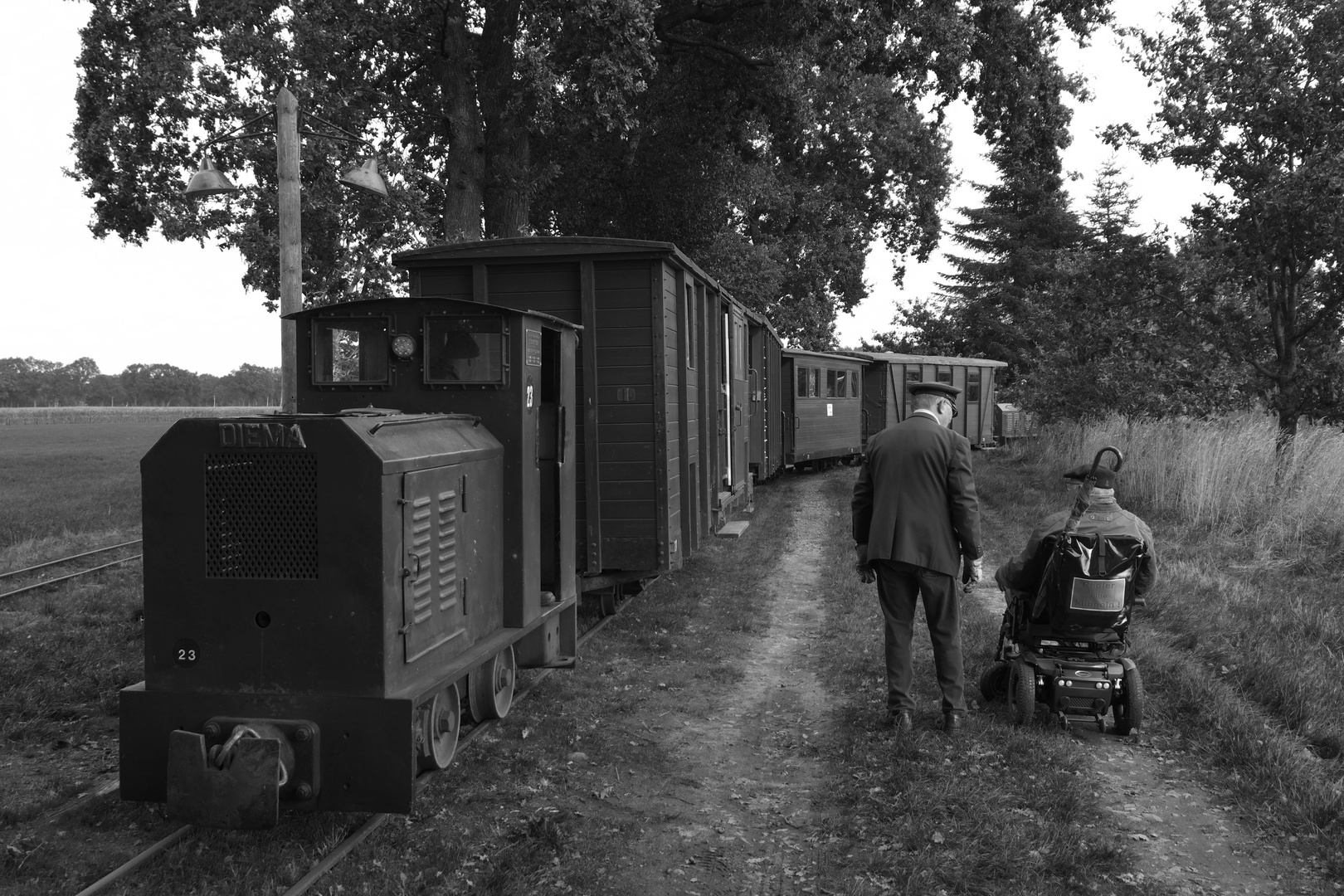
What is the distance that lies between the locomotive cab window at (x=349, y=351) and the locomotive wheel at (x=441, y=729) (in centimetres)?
177

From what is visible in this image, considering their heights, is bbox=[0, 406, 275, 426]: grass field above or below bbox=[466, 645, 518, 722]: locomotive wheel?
above

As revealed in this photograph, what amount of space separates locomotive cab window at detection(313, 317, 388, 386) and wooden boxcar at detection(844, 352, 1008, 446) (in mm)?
21201

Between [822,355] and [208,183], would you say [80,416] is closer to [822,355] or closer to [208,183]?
[822,355]

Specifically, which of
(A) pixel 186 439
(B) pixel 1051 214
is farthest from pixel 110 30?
(B) pixel 1051 214

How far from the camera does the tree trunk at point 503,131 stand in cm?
1647

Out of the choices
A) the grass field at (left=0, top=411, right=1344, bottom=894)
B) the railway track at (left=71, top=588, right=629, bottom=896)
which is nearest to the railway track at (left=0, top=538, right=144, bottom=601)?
the grass field at (left=0, top=411, right=1344, bottom=894)

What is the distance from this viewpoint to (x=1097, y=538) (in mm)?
5582

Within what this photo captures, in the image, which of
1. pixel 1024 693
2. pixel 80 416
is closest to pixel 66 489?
pixel 1024 693

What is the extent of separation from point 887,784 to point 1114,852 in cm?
112

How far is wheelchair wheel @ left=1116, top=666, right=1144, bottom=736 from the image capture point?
A: 584 centimetres

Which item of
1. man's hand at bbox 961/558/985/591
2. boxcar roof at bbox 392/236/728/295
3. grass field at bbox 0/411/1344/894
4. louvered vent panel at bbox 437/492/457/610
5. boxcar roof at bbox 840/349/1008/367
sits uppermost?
boxcar roof at bbox 840/349/1008/367

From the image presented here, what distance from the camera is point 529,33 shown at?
16.4m

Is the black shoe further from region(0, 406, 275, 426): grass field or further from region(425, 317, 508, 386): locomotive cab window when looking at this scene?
region(0, 406, 275, 426): grass field

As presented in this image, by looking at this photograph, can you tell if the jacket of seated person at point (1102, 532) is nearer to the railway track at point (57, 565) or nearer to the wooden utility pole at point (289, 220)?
the wooden utility pole at point (289, 220)
